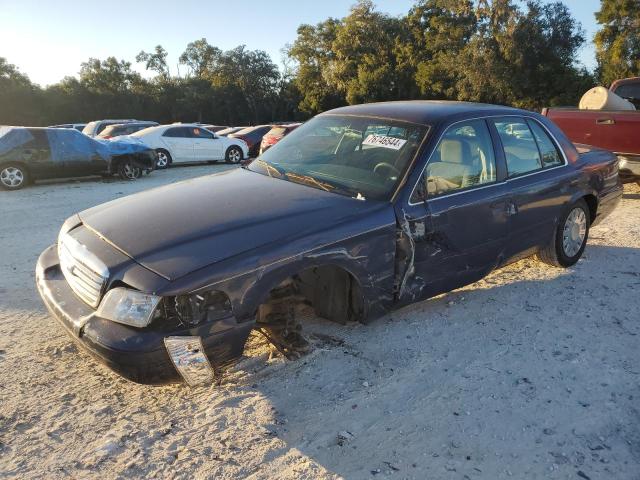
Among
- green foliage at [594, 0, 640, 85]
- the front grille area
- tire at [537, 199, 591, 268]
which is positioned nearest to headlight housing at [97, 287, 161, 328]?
the front grille area

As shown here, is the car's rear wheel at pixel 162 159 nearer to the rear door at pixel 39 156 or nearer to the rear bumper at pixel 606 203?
the rear door at pixel 39 156

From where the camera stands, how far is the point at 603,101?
338 inches

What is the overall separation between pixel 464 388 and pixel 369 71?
4239 centimetres

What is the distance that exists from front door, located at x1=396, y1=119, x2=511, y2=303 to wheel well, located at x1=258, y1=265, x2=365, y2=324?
34cm

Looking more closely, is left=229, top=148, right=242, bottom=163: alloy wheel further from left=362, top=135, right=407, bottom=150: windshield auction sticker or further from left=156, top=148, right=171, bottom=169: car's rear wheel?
left=362, top=135, right=407, bottom=150: windshield auction sticker

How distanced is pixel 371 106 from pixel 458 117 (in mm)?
781

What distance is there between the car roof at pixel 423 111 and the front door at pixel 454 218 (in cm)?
12

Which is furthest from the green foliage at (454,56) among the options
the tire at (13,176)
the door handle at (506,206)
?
the door handle at (506,206)

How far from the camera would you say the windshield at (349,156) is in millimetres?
3592

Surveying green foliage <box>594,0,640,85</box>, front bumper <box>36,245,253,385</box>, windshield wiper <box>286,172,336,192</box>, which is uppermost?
green foliage <box>594,0,640,85</box>

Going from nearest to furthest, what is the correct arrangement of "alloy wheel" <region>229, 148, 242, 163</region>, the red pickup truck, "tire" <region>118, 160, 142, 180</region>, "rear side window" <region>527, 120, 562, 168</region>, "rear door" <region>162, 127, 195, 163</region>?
"rear side window" <region>527, 120, 562, 168</region>
the red pickup truck
"tire" <region>118, 160, 142, 180</region>
"rear door" <region>162, 127, 195, 163</region>
"alloy wheel" <region>229, 148, 242, 163</region>

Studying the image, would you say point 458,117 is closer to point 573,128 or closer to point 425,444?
point 425,444

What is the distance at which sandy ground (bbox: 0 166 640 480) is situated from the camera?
2484 millimetres

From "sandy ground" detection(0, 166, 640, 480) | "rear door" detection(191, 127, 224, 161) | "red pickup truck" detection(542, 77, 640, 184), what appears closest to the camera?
"sandy ground" detection(0, 166, 640, 480)
